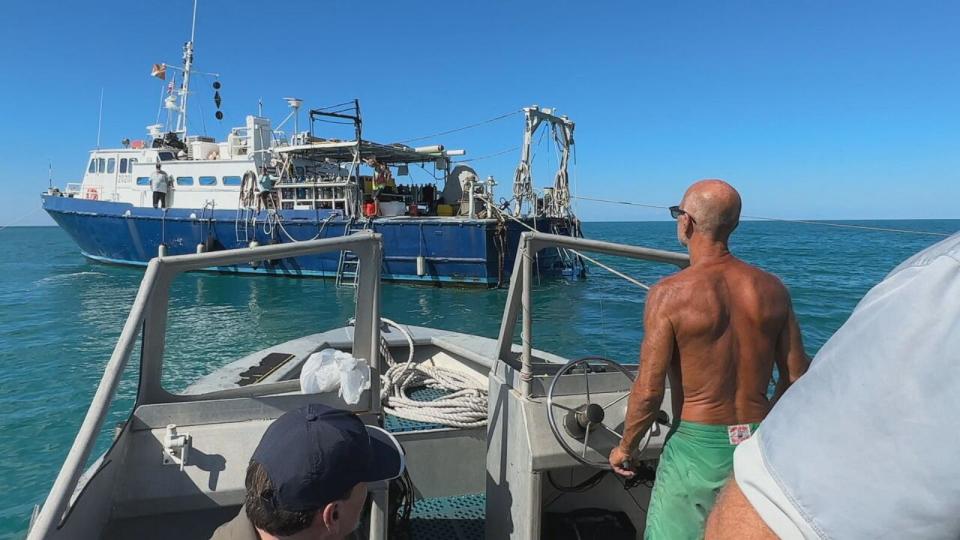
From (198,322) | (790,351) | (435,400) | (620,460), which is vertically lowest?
(198,322)

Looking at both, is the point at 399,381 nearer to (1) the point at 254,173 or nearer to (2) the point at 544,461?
(2) the point at 544,461

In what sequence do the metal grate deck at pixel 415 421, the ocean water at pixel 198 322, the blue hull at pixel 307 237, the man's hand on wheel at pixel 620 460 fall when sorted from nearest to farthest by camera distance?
the man's hand on wheel at pixel 620 460
the metal grate deck at pixel 415 421
the ocean water at pixel 198 322
the blue hull at pixel 307 237

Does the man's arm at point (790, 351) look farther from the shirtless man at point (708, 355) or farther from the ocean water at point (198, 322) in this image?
the ocean water at point (198, 322)

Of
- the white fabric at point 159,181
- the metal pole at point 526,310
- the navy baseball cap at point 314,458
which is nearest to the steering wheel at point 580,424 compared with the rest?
the metal pole at point 526,310

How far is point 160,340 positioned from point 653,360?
1.92 meters

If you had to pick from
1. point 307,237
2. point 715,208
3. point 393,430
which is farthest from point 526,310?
point 307,237

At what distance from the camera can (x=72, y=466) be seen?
1.49m

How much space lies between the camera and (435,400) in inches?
144

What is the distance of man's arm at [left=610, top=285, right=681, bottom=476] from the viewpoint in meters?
2.01

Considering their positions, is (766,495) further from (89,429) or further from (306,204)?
(306,204)

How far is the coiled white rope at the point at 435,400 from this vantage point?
10.7 feet

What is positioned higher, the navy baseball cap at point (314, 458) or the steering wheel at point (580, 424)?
the navy baseball cap at point (314, 458)

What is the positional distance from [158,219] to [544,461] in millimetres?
23496

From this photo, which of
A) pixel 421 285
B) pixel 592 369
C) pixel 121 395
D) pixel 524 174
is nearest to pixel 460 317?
pixel 421 285
